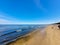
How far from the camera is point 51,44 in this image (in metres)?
8.22

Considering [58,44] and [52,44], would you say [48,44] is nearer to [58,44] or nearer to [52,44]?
[52,44]

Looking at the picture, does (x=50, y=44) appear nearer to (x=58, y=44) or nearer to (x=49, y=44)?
(x=49, y=44)

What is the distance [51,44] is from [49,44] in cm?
19

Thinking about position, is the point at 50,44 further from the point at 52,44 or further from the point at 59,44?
the point at 59,44

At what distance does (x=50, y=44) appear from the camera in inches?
324

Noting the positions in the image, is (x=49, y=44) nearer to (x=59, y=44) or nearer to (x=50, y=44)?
(x=50, y=44)

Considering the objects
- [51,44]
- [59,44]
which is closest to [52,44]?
[51,44]

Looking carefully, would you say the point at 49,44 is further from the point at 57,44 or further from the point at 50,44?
the point at 57,44

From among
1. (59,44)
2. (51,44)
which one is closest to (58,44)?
(59,44)

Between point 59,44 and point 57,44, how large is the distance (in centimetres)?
18

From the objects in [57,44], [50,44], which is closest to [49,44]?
[50,44]

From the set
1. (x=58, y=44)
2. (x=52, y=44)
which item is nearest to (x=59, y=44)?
(x=58, y=44)

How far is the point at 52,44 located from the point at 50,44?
7.5 inches

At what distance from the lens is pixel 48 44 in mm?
8242
